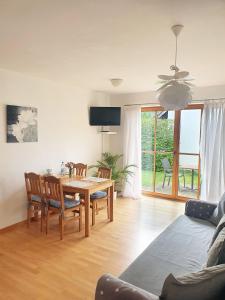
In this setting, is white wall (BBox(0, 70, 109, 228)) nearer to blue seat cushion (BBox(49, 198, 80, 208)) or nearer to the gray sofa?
blue seat cushion (BBox(49, 198, 80, 208))

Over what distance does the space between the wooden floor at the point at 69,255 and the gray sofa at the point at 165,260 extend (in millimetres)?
678

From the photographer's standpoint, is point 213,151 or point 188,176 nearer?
point 213,151

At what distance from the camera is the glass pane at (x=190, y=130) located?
4945mm

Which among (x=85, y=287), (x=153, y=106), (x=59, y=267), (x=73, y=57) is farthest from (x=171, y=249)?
(x=153, y=106)

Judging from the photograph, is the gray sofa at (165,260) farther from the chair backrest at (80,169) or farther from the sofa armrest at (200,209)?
the chair backrest at (80,169)

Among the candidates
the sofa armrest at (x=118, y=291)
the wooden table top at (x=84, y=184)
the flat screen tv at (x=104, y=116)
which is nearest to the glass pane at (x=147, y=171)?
the flat screen tv at (x=104, y=116)

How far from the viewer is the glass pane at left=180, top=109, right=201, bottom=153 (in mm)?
4945

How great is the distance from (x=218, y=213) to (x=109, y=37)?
2209 mm

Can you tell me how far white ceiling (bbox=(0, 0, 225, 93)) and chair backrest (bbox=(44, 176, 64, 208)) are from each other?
1.56 metres

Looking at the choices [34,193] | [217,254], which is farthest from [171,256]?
[34,193]

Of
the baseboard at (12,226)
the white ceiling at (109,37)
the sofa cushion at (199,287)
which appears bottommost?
the baseboard at (12,226)

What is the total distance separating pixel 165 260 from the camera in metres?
1.99

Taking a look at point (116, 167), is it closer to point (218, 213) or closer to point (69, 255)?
point (69, 255)

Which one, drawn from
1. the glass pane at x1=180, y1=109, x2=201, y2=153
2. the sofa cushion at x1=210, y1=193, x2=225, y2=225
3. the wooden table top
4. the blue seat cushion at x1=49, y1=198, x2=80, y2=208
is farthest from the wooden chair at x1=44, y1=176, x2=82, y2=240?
the glass pane at x1=180, y1=109, x2=201, y2=153
